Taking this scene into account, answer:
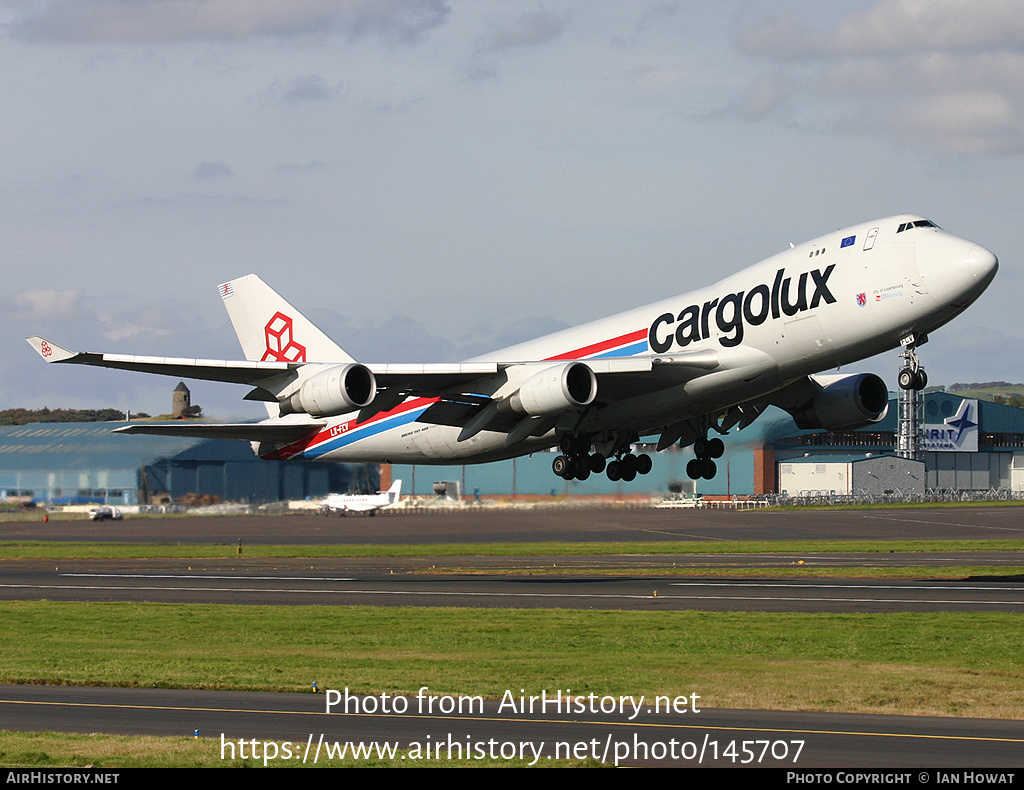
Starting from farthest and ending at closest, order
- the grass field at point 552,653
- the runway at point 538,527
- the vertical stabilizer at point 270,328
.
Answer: the runway at point 538,527, the vertical stabilizer at point 270,328, the grass field at point 552,653

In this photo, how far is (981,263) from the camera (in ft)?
103

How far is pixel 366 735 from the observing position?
1845 cm

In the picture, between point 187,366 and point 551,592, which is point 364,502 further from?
point 187,366

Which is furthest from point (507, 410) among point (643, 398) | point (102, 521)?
point (102, 521)

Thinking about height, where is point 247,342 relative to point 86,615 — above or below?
above

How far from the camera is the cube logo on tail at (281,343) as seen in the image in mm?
49719

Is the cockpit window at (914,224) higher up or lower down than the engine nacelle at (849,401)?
higher up

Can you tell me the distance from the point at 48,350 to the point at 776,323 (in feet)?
69.1

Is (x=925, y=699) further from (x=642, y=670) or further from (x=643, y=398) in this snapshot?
(x=643, y=398)

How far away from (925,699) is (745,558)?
1540 inches

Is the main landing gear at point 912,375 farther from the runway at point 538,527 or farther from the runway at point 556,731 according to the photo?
the runway at point 538,527

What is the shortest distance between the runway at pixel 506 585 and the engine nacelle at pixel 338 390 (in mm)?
7762

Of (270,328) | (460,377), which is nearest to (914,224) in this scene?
(460,377)

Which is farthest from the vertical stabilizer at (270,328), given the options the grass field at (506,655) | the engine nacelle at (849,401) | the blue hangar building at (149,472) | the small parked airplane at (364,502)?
the small parked airplane at (364,502)
